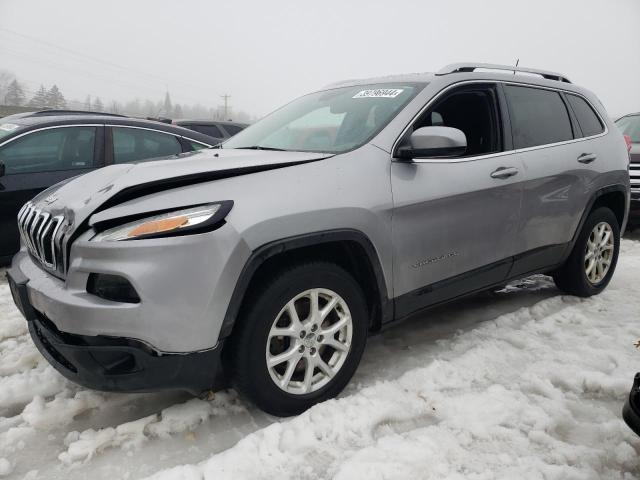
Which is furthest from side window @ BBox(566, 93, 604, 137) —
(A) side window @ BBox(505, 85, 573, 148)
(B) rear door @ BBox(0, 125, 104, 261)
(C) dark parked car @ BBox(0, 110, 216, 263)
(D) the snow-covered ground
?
(B) rear door @ BBox(0, 125, 104, 261)

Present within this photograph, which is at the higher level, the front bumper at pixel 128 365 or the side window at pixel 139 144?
the side window at pixel 139 144

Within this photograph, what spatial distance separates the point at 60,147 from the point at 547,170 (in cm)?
430

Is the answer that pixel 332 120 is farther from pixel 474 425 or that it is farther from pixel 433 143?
pixel 474 425

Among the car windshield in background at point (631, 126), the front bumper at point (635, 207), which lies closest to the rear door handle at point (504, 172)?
the front bumper at point (635, 207)

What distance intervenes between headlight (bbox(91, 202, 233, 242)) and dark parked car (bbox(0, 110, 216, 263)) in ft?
9.88

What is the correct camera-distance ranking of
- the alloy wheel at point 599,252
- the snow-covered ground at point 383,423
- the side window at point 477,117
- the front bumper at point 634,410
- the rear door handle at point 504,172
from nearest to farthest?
1. the front bumper at point 634,410
2. the snow-covered ground at point 383,423
3. the rear door handle at point 504,172
4. the side window at point 477,117
5. the alloy wheel at point 599,252

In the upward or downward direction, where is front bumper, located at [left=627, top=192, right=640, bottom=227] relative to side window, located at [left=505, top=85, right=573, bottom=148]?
downward

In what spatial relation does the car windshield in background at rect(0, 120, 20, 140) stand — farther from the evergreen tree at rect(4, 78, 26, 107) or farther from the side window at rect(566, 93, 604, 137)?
the evergreen tree at rect(4, 78, 26, 107)

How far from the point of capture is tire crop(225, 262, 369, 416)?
6.97 ft

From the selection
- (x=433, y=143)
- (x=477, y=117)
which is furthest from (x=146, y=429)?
(x=477, y=117)

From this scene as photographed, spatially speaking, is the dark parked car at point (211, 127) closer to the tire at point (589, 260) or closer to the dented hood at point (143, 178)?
the tire at point (589, 260)

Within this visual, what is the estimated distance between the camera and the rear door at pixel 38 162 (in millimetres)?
4320

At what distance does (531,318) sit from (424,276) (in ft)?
4.53

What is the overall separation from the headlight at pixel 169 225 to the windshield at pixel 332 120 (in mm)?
889
